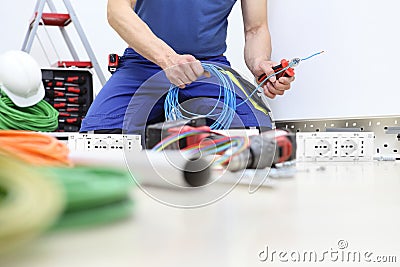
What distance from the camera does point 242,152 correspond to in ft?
1.54

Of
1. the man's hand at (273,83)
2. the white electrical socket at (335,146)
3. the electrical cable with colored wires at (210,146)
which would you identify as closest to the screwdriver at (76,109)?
the man's hand at (273,83)

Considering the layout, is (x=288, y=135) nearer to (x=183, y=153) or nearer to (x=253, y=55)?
(x=183, y=153)

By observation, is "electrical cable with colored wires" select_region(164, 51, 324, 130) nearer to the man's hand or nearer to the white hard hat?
the man's hand

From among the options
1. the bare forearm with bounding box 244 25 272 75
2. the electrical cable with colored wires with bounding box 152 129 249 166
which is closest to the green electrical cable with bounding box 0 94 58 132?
the bare forearm with bounding box 244 25 272 75

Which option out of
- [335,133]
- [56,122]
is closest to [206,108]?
[335,133]

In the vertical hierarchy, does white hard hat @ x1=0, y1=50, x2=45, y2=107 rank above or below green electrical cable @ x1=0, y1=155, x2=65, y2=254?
above

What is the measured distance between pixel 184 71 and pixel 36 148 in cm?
58

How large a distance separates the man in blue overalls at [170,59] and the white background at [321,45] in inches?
6.8

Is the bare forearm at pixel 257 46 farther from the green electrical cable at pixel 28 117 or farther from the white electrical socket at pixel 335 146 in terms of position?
the green electrical cable at pixel 28 117

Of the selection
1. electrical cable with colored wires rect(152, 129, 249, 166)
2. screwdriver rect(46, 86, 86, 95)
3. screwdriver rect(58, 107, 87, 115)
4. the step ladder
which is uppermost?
the step ladder

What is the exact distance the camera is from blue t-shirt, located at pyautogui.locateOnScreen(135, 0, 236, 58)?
1388 millimetres

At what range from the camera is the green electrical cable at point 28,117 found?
65.5 inches

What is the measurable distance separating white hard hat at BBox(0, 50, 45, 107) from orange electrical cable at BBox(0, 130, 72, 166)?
55.7 inches

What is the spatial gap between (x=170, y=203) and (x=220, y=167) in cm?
12
